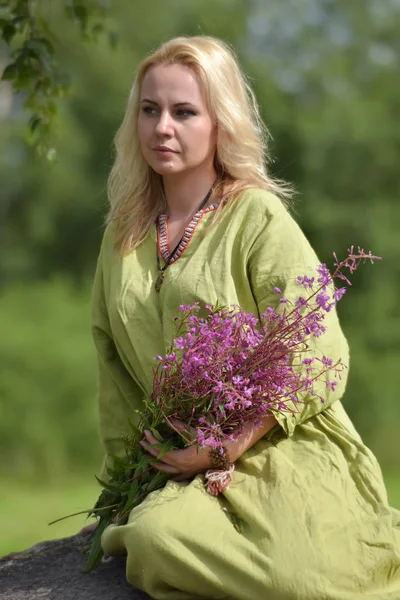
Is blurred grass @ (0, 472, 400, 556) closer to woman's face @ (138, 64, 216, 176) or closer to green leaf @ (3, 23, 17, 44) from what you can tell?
green leaf @ (3, 23, 17, 44)

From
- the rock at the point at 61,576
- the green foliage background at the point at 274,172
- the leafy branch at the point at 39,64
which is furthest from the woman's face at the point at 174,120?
the green foliage background at the point at 274,172

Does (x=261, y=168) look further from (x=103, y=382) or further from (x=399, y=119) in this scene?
(x=399, y=119)

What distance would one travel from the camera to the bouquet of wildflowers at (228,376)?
9.36 feet

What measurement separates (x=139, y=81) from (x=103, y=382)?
41.5 inches

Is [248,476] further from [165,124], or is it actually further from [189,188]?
[165,124]

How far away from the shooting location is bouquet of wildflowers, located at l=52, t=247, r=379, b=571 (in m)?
2.85

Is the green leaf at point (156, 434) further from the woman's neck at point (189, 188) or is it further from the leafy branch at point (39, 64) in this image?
the leafy branch at point (39, 64)

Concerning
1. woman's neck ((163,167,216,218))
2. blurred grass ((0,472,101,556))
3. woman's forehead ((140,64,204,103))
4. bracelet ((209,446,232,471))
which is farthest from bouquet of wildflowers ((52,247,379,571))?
blurred grass ((0,472,101,556))

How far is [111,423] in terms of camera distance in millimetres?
3520

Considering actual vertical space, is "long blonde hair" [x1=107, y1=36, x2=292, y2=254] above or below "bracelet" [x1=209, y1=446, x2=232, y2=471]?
above

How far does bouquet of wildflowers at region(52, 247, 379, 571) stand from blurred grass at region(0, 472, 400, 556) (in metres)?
4.24

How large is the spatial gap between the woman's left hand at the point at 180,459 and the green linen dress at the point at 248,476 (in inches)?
1.4

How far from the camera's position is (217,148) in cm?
342

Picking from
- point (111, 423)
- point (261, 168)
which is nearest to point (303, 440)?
point (111, 423)
